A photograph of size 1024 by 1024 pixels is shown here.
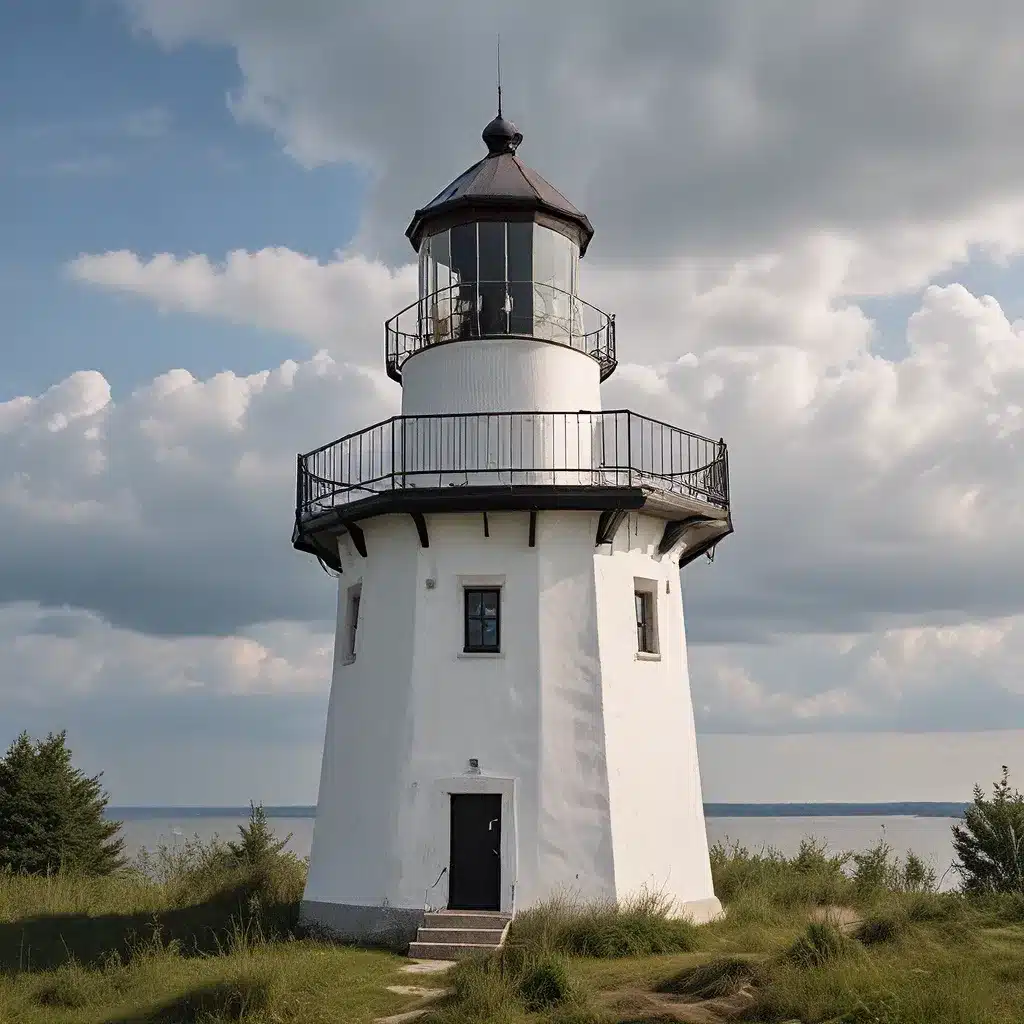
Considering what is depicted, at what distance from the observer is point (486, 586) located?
59.4ft

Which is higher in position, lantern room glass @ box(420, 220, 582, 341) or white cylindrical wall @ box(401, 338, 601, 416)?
lantern room glass @ box(420, 220, 582, 341)

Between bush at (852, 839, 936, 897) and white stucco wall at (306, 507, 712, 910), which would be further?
bush at (852, 839, 936, 897)

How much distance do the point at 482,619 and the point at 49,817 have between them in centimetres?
1690

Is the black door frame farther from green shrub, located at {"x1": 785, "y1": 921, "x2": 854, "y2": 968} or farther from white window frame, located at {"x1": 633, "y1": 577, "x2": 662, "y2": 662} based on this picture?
green shrub, located at {"x1": 785, "y1": 921, "x2": 854, "y2": 968}

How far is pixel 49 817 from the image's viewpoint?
30016 millimetres

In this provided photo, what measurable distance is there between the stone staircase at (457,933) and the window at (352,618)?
4.44m

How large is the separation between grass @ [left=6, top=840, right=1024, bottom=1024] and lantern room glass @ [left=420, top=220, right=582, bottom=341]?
835 centimetres

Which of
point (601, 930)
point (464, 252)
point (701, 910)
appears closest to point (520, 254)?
point (464, 252)

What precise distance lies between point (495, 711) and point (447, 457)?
3760 millimetres

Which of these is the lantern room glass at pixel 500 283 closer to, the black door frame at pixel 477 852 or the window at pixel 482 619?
the window at pixel 482 619

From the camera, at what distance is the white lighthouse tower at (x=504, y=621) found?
17.2 meters

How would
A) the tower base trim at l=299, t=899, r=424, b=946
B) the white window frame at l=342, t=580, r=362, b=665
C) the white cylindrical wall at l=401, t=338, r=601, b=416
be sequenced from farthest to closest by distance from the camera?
the white window frame at l=342, t=580, r=362, b=665 → the white cylindrical wall at l=401, t=338, r=601, b=416 → the tower base trim at l=299, t=899, r=424, b=946

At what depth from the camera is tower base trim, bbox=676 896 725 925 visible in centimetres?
1780

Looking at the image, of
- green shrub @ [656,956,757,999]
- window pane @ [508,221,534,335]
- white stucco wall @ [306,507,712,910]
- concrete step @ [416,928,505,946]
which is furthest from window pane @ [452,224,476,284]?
green shrub @ [656,956,757,999]
